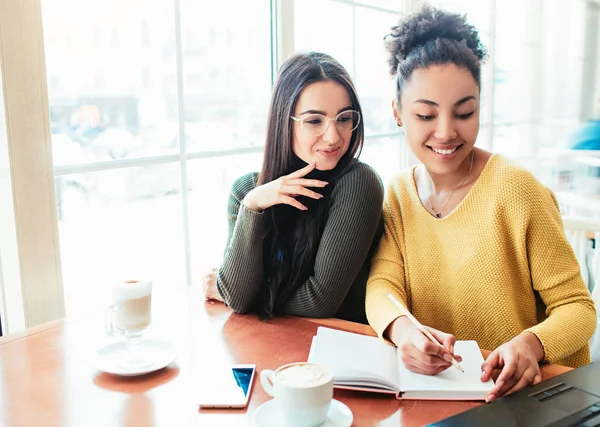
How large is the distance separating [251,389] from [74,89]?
101 centimetres

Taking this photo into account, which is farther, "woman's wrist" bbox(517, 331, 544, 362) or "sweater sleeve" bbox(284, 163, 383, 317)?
"sweater sleeve" bbox(284, 163, 383, 317)

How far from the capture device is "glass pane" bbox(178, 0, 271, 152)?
196cm

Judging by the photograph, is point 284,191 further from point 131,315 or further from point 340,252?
point 131,315

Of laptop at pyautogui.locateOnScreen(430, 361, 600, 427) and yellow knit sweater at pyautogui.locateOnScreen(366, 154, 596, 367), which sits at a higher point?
yellow knit sweater at pyautogui.locateOnScreen(366, 154, 596, 367)

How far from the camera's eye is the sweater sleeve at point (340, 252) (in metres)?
1.33

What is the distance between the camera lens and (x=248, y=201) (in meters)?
1.39

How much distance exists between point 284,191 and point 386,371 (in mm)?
485

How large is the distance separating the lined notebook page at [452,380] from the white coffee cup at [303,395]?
0.57ft

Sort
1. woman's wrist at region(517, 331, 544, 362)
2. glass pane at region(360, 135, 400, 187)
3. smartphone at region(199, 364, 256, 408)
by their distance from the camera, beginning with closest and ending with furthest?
smartphone at region(199, 364, 256, 408) < woman's wrist at region(517, 331, 544, 362) < glass pane at region(360, 135, 400, 187)

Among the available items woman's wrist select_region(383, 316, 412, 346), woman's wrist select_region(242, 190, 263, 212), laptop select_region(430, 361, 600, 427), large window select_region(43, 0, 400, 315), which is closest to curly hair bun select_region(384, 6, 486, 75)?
woman's wrist select_region(242, 190, 263, 212)

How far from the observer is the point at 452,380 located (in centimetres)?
99

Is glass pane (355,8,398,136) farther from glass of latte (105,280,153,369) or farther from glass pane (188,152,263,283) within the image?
glass of latte (105,280,153,369)

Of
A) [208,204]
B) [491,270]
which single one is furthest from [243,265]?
[208,204]

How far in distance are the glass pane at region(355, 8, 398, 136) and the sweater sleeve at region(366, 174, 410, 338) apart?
1.47 meters
